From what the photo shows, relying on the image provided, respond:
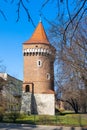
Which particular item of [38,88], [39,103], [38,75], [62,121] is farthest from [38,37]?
[62,121]

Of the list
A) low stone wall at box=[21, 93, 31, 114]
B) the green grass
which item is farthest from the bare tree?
low stone wall at box=[21, 93, 31, 114]

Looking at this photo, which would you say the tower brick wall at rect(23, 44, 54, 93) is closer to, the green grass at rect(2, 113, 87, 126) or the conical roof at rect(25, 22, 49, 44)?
the conical roof at rect(25, 22, 49, 44)

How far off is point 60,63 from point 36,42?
146ft

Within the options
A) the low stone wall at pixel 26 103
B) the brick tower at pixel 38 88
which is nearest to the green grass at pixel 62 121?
the low stone wall at pixel 26 103

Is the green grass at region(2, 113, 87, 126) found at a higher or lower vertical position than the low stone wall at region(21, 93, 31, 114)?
lower

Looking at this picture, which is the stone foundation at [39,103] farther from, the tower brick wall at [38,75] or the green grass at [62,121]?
the green grass at [62,121]

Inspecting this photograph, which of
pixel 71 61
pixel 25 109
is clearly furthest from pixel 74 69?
pixel 25 109

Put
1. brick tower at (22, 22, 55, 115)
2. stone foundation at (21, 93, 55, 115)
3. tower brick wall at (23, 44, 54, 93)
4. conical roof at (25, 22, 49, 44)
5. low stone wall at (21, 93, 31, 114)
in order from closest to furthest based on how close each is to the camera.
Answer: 1. low stone wall at (21, 93, 31, 114)
2. stone foundation at (21, 93, 55, 115)
3. brick tower at (22, 22, 55, 115)
4. tower brick wall at (23, 44, 54, 93)
5. conical roof at (25, 22, 49, 44)

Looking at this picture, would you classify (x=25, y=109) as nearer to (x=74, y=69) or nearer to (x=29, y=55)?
(x=29, y=55)

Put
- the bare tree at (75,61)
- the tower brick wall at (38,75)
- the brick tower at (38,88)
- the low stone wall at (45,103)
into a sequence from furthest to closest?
the tower brick wall at (38,75)
the brick tower at (38,88)
the low stone wall at (45,103)
the bare tree at (75,61)

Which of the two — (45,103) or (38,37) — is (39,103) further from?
(38,37)

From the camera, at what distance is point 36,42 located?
258 feet

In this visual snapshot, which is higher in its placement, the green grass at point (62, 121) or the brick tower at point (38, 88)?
the brick tower at point (38, 88)

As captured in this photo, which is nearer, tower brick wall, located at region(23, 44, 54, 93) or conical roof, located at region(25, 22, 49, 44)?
tower brick wall, located at region(23, 44, 54, 93)
